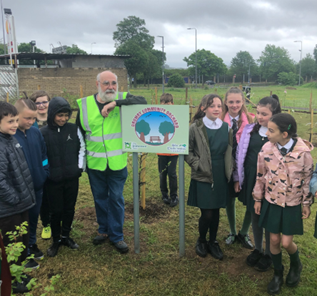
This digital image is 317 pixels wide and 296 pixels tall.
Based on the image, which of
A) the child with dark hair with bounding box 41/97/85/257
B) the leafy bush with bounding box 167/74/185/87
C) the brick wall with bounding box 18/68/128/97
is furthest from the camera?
the leafy bush with bounding box 167/74/185/87

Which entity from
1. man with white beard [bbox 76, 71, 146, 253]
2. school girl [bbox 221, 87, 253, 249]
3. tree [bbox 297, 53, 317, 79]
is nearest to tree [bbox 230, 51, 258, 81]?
tree [bbox 297, 53, 317, 79]

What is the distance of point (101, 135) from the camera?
123 inches

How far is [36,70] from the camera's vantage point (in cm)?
2211

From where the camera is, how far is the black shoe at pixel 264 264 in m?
3.00

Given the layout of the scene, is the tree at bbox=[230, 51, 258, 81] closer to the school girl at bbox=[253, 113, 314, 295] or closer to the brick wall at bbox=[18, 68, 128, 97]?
the brick wall at bbox=[18, 68, 128, 97]

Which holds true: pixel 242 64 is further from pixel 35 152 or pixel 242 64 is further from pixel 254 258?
pixel 35 152

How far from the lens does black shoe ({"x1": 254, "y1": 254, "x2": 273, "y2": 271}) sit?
3000mm

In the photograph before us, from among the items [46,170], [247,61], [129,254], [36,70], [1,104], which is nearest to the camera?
[1,104]

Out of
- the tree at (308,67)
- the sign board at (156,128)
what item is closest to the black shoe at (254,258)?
the sign board at (156,128)

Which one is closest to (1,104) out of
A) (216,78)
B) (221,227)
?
(221,227)

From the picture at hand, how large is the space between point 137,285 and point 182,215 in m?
0.87

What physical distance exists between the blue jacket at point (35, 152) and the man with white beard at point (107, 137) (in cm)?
48

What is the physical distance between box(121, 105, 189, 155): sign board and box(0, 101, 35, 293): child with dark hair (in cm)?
106

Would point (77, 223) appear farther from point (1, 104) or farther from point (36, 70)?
point (36, 70)
